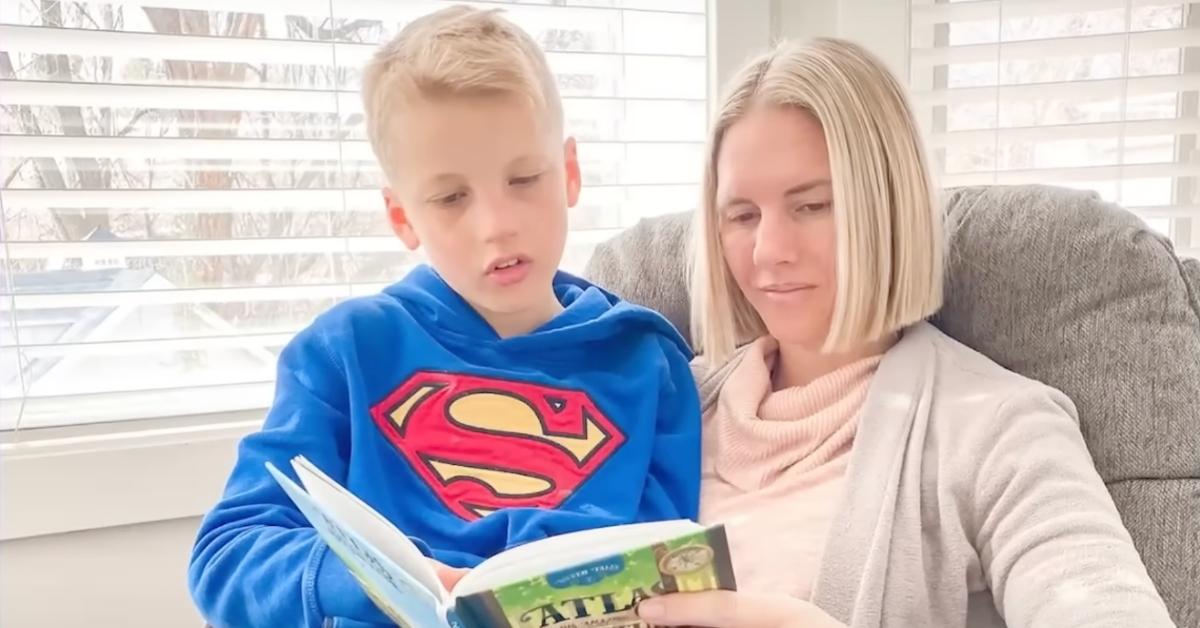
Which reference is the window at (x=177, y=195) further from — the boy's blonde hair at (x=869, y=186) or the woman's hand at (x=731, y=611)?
the woman's hand at (x=731, y=611)

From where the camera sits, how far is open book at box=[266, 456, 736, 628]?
631 mm

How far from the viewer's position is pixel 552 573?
63cm

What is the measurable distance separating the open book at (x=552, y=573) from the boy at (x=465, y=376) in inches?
9.1

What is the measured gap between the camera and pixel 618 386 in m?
1.14

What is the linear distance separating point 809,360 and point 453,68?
552 millimetres

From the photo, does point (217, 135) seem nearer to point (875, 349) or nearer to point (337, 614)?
point (337, 614)

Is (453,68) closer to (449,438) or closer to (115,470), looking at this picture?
(449,438)

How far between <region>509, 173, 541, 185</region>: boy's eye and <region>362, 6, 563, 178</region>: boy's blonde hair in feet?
0.22

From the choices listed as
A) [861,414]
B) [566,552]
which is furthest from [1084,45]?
[566,552]

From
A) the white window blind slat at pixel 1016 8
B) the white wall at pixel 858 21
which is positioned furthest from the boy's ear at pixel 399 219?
the white window blind slat at pixel 1016 8

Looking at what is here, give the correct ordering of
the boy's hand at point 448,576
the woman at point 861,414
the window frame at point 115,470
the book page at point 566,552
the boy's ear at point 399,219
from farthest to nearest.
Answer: the window frame at point 115,470
the boy's ear at point 399,219
the woman at point 861,414
the boy's hand at point 448,576
the book page at point 566,552

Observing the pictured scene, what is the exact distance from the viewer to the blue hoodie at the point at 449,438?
0.95 m

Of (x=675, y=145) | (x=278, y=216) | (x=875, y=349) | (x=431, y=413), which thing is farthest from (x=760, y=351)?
(x=278, y=216)

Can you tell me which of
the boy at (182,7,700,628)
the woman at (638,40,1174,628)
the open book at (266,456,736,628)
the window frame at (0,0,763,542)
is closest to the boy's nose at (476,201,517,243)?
the boy at (182,7,700,628)
